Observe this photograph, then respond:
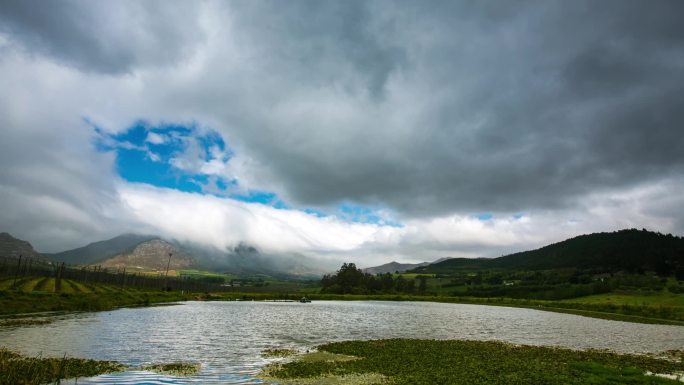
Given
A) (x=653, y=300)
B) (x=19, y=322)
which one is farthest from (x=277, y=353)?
(x=653, y=300)

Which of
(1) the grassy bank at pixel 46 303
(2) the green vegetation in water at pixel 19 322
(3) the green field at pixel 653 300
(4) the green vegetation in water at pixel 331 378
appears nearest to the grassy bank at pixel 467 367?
(4) the green vegetation in water at pixel 331 378

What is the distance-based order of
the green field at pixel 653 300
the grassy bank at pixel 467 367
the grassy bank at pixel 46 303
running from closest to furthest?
the grassy bank at pixel 467 367 < the grassy bank at pixel 46 303 < the green field at pixel 653 300

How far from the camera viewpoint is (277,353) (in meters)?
44.5

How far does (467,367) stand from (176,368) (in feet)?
84.3

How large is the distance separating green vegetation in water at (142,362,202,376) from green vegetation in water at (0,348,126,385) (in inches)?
104

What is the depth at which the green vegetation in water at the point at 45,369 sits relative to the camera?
959 inches

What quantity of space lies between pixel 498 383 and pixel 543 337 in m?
45.6

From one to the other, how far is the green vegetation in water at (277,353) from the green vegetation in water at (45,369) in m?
14.2

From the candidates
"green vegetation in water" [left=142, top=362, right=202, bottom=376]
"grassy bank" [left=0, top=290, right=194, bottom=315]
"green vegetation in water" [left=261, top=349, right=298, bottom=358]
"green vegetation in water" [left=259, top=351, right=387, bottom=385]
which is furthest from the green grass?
"grassy bank" [left=0, top=290, right=194, bottom=315]

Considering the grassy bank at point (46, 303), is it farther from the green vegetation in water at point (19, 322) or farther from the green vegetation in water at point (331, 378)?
the green vegetation in water at point (331, 378)

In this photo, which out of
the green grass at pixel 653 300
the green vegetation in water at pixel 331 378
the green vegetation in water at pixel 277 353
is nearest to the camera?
the green vegetation in water at pixel 331 378

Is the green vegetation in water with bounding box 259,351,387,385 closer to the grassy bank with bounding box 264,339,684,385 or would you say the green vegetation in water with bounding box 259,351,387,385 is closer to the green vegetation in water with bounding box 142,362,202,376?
the grassy bank with bounding box 264,339,684,385

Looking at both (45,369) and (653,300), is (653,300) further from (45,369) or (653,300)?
(45,369)

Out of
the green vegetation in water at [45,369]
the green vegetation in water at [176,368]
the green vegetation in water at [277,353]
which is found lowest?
the green vegetation in water at [277,353]
